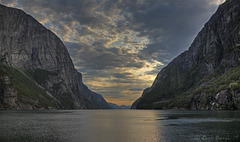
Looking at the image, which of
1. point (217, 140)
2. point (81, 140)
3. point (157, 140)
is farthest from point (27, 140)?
point (217, 140)

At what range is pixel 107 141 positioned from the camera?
4269 centimetres

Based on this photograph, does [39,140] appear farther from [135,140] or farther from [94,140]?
[135,140]

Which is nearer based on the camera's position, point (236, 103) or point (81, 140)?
point (81, 140)

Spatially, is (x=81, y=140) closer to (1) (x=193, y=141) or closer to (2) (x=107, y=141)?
(2) (x=107, y=141)

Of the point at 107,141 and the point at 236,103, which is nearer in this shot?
the point at 107,141

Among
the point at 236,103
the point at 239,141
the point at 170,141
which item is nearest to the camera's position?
the point at 239,141

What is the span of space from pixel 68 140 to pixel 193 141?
1065 inches

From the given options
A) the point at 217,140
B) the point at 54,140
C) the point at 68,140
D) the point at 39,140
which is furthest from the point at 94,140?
the point at 217,140

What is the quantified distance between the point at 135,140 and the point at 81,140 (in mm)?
12100

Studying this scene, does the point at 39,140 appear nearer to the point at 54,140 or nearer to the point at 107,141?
the point at 54,140

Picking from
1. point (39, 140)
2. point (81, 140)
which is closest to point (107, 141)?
point (81, 140)

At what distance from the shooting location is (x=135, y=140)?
4456cm

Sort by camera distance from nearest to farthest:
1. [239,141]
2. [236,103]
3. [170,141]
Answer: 1. [239,141]
2. [170,141]
3. [236,103]

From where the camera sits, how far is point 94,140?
4331cm
